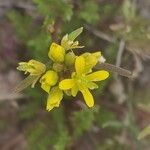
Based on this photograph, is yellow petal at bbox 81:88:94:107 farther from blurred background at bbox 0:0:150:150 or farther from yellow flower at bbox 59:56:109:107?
blurred background at bbox 0:0:150:150

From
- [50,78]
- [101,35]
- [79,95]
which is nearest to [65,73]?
[50,78]

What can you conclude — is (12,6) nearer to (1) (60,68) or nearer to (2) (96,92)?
(2) (96,92)

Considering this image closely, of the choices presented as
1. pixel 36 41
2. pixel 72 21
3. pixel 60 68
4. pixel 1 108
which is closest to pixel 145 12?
pixel 72 21

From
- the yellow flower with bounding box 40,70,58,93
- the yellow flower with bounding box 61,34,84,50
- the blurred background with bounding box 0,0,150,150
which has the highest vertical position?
the yellow flower with bounding box 61,34,84,50

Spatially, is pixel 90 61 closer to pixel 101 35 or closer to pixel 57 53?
pixel 57 53

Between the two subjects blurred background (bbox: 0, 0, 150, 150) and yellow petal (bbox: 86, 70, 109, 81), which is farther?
blurred background (bbox: 0, 0, 150, 150)

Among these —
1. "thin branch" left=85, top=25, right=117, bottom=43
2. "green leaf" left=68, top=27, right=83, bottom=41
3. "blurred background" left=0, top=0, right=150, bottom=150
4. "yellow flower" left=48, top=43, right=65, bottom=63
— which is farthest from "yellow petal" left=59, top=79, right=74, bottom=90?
"thin branch" left=85, top=25, right=117, bottom=43

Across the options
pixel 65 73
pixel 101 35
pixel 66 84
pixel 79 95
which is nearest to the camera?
pixel 66 84
